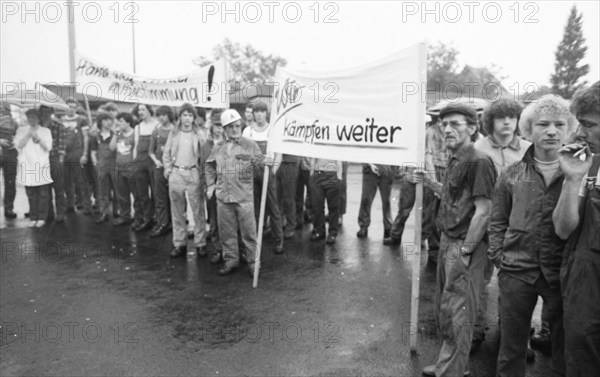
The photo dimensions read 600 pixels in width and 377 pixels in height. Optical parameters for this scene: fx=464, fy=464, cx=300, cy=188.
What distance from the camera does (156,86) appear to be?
6938 mm

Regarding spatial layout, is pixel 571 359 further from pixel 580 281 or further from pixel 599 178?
pixel 599 178

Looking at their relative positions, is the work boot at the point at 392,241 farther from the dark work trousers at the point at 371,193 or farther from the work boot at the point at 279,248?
the work boot at the point at 279,248

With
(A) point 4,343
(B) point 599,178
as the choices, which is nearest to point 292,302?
(A) point 4,343

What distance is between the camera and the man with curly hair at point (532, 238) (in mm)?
2541

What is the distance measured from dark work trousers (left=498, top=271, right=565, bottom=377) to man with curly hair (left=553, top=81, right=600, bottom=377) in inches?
9.1

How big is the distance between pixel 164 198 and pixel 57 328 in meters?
3.46

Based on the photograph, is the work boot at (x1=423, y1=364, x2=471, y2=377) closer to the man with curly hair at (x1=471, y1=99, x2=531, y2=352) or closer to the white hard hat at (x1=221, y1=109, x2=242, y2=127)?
the man with curly hair at (x1=471, y1=99, x2=531, y2=352)

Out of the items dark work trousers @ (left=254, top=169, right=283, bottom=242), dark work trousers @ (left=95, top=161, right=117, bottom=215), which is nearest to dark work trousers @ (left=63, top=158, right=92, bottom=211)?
dark work trousers @ (left=95, top=161, right=117, bottom=215)

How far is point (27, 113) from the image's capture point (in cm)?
811

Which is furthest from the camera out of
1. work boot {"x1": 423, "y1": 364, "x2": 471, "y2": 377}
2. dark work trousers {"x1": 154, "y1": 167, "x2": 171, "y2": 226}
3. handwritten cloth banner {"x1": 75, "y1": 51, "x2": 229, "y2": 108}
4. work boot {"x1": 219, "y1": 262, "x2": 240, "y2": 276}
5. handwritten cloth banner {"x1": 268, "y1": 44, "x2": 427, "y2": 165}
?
dark work trousers {"x1": 154, "y1": 167, "x2": 171, "y2": 226}

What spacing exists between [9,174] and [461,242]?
9.31 m

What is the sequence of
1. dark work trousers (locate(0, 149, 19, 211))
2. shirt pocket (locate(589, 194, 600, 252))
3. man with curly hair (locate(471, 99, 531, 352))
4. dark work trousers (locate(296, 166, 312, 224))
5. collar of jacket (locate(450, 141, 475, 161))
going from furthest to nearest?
dark work trousers (locate(0, 149, 19, 211))
dark work trousers (locate(296, 166, 312, 224))
man with curly hair (locate(471, 99, 531, 352))
collar of jacket (locate(450, 141, 475, 161))
shirt pocket (locate(589, 194, 600, 252))

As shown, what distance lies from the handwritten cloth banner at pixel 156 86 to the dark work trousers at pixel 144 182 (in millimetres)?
1088

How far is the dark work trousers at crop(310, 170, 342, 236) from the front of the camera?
7020 millimetres
